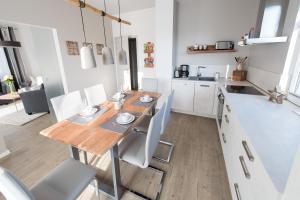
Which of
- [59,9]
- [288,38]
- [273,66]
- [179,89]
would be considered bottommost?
[179,89]

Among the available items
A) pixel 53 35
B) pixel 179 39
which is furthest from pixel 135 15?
pixel 53 35

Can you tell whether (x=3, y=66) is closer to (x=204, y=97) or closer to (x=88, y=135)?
(x=88, y=135)

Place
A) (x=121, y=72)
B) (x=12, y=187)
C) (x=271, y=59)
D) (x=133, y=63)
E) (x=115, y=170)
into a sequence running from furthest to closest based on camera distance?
(x=121, y=72) < (x=133, y=63) < (x=271, y=59) < (x=115, y=170) < (x=12, y=187)

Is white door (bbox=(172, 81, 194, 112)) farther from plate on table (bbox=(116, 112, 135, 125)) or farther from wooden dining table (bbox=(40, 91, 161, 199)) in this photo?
plate on table (bbox=(116, 112, 135, 125))

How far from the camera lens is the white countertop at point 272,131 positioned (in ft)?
2.33

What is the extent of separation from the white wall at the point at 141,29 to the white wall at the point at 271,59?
241 centimetres

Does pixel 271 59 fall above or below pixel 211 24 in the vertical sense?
below

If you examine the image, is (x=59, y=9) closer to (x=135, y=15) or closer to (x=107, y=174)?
(x=135, y=15)

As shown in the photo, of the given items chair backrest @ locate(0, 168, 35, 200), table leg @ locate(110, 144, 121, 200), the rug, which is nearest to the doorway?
the rug

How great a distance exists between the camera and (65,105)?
76.3 inches

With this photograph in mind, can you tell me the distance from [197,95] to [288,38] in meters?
1.72

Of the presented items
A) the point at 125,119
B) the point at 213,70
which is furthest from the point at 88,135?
the point at 213,70

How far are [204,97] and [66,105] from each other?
2636mm

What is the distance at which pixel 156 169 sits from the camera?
1.82 m
